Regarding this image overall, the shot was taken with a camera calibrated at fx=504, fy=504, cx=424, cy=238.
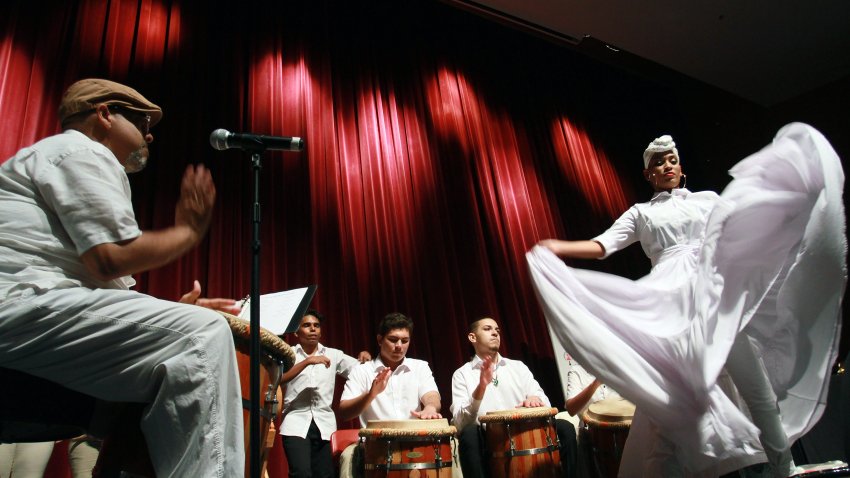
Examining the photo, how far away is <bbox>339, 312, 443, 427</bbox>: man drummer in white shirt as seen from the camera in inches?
143

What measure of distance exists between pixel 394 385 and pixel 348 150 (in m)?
2.71

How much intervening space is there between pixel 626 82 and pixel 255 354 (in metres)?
8.66

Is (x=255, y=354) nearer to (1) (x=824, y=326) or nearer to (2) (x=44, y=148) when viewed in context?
(2) (x=44, y=148)

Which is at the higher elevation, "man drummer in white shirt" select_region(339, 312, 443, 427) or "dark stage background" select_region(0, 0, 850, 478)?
"dark stage background" select_region(0, 0, 850, 478)

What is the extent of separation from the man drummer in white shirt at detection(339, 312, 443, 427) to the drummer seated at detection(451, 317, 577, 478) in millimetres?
222

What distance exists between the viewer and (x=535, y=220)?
6324 mm

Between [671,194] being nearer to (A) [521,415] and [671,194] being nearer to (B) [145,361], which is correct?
(A) [521,415]

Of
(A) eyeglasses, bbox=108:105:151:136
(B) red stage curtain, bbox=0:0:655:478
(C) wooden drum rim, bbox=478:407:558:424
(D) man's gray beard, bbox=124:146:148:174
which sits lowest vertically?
(C) wooden drum rim, bbox=478:407:558:424

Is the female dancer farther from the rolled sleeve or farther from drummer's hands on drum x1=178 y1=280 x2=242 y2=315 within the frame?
the rolled sleeve

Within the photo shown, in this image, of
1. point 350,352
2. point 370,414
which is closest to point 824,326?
point 370,414

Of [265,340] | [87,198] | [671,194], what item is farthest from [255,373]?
[671,194]

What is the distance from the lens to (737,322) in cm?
195

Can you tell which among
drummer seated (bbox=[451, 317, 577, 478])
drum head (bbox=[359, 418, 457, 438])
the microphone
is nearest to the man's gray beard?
the microphone

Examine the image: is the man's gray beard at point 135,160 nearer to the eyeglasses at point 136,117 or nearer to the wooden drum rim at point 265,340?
the eyeglasses at point 136,117
